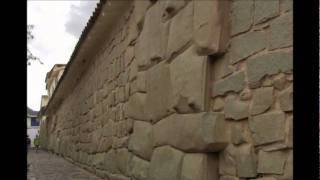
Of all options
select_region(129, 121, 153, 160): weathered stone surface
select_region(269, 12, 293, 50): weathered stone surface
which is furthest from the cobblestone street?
select_region(269, 12, 293, 50): weathered stone surface

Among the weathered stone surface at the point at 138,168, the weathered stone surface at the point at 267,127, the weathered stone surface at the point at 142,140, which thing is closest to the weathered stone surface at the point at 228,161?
the weathered stone surface at the point at 267,127

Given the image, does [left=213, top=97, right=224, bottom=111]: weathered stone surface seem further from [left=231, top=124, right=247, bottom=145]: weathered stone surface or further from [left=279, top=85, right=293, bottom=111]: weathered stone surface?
[left=279, top=85, right=293, bottom=111]: weathered stone surface

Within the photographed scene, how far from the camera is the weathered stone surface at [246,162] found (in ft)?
8.30

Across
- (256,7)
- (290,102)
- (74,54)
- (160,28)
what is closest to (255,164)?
(290,102)

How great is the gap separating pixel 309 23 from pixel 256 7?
1.41m

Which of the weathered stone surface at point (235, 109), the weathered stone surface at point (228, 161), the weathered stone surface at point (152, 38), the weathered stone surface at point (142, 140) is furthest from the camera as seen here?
the weathered stone surface at point (142, 140)

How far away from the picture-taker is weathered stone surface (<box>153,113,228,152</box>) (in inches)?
114

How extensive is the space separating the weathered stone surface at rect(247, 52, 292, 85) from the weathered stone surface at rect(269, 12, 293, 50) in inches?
1.9

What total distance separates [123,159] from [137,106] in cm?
94

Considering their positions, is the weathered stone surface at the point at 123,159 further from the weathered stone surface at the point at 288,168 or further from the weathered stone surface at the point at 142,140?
the weathered stone surface at the point at 288,168

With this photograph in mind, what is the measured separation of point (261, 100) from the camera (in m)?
2.49

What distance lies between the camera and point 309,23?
1.22m

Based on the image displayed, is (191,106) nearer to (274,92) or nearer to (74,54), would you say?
(274,92)

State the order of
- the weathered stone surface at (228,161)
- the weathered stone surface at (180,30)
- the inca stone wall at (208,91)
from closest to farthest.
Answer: the inca stone wall at (208,91)
the weathered stone surface at (228,161)
the weathered stone surface at (180,30)
